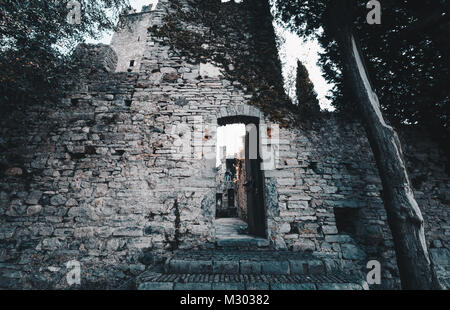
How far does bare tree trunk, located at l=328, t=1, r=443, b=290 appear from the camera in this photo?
2.86 meters

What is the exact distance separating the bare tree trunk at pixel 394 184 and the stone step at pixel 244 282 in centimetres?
114

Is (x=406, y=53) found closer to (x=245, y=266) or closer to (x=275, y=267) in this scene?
(x=275, y=267)

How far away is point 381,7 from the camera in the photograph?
3916 millimetres

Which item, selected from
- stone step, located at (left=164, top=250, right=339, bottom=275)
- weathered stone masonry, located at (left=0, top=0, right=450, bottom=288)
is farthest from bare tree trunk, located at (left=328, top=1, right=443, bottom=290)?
stone step, located at (left=164, top=250, right=339, bottom=275)

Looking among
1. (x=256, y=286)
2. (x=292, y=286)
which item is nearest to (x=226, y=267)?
(x=256, y=286)

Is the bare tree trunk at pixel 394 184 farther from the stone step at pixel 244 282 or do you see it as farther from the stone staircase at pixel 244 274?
the stone step at pixel 244 282

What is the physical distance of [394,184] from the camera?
314cm

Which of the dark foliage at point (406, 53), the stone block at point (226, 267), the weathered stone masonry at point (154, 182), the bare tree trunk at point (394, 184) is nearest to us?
the stone block at point (226, 267)

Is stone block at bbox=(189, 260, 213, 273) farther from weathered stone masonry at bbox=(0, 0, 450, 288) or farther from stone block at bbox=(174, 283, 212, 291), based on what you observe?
weathered stone masonry at bbox=(0, 0, 450, 288)

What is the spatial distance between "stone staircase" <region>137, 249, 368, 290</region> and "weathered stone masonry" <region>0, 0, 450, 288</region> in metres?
0.53

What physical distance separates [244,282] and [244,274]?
0.99 feet

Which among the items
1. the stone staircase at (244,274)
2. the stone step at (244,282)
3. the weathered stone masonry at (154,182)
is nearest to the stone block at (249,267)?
the stone staircase at (244,274)

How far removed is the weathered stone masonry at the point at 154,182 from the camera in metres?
3.36

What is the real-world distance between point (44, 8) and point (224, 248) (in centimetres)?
609
